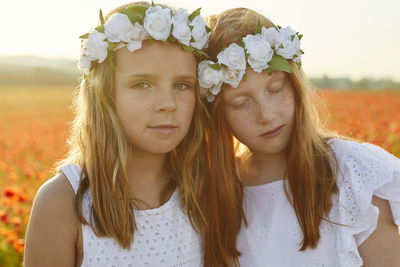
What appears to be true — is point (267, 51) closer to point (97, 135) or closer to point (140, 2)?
point (140, 2)

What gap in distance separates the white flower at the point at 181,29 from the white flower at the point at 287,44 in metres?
0.61

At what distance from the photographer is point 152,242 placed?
9.16 feet

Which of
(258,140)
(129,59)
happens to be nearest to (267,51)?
(258,140)

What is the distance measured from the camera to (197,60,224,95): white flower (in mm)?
2891

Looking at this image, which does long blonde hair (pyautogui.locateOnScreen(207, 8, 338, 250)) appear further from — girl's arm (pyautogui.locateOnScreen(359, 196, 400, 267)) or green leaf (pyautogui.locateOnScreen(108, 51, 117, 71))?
green leaf (pyautogui.locateOnScreen(108, 51, 117, 71))

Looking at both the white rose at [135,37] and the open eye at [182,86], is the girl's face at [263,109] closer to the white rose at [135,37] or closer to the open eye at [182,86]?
the open eye at [182,86]

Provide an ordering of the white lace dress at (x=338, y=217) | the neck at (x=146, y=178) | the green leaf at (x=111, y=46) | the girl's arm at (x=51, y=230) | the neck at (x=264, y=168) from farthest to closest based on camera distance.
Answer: the neck at (x=264, y=168) < the neck at (x=146, y=178) < the white lace dress at (x=338, y=217) < the green leaf at (x=111, y=46) < the girl's arm at (x=51, y=230)

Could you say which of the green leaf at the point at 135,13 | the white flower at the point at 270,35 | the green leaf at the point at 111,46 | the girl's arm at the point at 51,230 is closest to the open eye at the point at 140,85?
the green leaf at the point at 111,46

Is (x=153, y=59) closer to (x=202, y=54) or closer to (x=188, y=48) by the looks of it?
(x=188, y=48)

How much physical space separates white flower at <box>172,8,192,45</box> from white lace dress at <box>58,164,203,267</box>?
101 centimetres

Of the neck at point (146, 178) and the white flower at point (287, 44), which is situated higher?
the white flower at point (287, 44)

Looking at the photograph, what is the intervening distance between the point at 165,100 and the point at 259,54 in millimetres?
666

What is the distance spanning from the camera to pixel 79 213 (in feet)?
8.63

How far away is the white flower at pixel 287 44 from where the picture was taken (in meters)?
2.95
